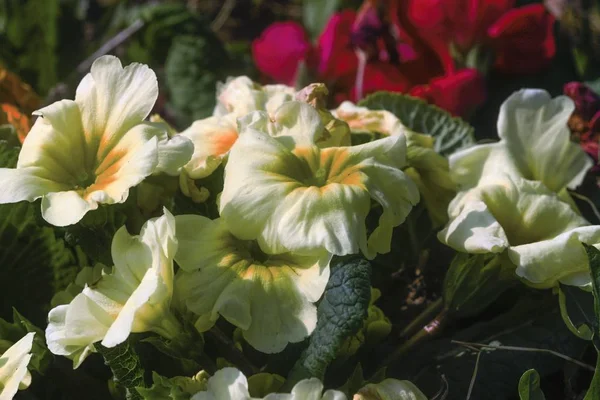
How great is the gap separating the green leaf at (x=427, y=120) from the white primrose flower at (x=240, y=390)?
0.42 metres

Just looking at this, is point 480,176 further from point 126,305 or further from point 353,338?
point 126,305

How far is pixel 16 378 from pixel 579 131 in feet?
2.11

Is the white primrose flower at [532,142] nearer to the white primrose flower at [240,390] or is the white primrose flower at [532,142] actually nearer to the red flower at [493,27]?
the white primrose flower at [240,390]

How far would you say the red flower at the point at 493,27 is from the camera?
3.45 ft

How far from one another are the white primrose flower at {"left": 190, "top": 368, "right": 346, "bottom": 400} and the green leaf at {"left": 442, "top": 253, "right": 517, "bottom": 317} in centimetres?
17

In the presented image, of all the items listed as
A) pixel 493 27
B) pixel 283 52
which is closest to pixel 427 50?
pixel 493 27

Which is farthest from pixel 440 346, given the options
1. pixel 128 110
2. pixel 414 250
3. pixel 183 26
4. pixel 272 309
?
pixel 183 26

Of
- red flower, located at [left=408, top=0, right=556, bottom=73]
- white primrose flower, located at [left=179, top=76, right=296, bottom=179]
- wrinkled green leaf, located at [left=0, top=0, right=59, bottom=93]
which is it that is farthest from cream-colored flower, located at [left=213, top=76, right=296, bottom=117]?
wrinkled green leaf, located at [left=0, top=0, right=59, bottom=93]

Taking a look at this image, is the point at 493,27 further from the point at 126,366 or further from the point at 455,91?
the point at 126,366

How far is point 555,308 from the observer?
0.68 metres

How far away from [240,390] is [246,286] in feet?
0.25

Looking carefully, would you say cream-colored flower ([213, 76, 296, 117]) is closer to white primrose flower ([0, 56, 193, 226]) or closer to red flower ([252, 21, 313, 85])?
white primrose flower ([0, 56, 193, 226])

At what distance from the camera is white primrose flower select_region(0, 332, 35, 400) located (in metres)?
0.51

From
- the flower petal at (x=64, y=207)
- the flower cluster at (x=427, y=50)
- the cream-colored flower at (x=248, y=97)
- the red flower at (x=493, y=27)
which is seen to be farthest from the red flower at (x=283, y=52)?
the flower petal at (x=64, y=207)
